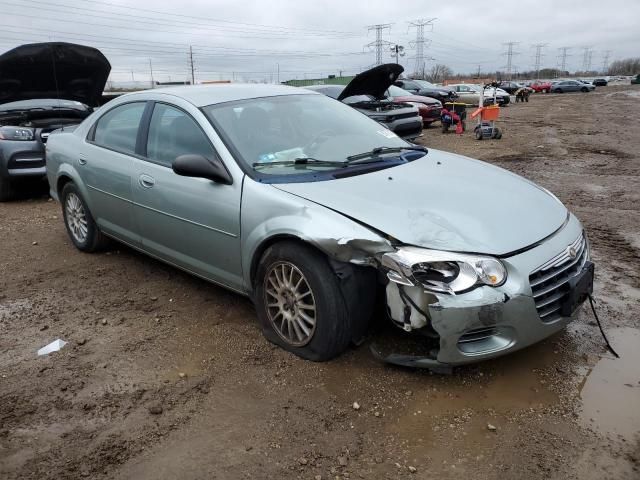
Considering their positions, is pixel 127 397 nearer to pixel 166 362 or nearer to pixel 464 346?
pixel 166 362

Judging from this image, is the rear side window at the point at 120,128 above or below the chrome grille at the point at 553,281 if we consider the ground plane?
above

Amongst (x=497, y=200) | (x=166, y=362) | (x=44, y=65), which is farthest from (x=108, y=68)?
(x=497, y=200)

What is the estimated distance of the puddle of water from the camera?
2.58m

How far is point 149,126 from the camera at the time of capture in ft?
13.6

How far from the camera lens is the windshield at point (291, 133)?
3518 mm

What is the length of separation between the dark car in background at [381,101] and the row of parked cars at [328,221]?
5643 millimetres

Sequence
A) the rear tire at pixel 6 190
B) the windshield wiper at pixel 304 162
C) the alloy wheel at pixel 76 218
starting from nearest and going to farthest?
1. the windshield wiper at pixel 304 162
2. the alloy wheel at pixel 76 218
3. the rear tire at pixel 6 190

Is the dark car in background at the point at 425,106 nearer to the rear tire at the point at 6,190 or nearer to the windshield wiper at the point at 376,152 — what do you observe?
the rear tire at the point at 6,190

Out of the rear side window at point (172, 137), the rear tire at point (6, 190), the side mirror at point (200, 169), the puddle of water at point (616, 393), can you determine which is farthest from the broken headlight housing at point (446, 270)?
the rear tire at point (6, 190)

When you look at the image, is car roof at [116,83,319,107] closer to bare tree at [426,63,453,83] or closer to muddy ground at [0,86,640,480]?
muddy ground at [0,86,640,480]

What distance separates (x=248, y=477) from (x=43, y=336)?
2.19 m

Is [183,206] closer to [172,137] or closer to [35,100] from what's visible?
[172,137]

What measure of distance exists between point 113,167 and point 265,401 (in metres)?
2.50

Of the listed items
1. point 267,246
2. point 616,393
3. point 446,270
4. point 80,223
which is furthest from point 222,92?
point 616,393
